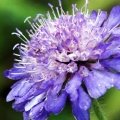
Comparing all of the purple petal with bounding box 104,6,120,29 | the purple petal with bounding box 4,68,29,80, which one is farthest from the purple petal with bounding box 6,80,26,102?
the purple petal with bounding box 104,6,120,29

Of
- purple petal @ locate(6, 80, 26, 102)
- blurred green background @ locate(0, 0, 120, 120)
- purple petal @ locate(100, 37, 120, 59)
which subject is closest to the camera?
purple petal @ locate(100, 37, 120, 59)

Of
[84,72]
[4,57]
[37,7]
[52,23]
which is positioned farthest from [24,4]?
[84,72]

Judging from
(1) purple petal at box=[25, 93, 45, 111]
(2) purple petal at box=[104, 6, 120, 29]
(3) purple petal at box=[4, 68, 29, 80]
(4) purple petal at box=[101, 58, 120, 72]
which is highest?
(2) purple petal at box=[104, 6, 120, 29]

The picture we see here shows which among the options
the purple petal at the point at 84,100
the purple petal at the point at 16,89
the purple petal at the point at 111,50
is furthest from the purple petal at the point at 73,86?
the purple petal at the point at 16,89

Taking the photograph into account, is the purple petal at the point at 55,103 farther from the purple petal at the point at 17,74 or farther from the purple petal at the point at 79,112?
the purple petal at the point at 17,74

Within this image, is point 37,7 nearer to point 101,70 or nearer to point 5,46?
point 5,46

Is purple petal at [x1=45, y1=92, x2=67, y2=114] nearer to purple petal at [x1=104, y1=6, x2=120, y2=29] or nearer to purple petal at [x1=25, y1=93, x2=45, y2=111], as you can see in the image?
purple petal at [x1=25, y1=93, x2=45, y2=111]
